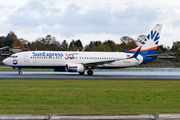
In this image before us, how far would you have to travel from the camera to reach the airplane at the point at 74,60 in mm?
39312

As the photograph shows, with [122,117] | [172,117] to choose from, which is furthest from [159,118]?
[122,117]

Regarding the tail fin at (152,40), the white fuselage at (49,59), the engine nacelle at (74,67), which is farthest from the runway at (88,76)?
the tail fin at (152,40)

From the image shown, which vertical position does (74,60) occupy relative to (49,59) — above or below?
below

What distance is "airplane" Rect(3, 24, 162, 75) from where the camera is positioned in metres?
39.3

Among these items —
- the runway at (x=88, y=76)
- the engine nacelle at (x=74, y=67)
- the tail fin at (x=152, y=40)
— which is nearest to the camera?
the runway at (x=88, y=76)

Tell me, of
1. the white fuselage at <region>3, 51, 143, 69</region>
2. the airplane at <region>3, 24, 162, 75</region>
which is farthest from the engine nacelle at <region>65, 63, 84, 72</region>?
the white fuselage at <region>3, 51, 143, 69</region>

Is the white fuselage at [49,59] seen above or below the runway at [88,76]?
above

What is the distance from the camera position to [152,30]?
46.4 metres

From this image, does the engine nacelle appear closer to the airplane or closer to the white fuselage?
the airplane

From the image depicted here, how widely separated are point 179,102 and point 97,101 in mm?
5138

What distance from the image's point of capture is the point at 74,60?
4150cm

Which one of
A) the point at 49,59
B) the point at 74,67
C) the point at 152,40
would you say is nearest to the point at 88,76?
the point at 74,67

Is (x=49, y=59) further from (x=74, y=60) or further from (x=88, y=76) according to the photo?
(x=88, y=76)

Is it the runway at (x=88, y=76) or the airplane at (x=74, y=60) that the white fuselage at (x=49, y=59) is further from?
the runway at (x=88, y=76)
